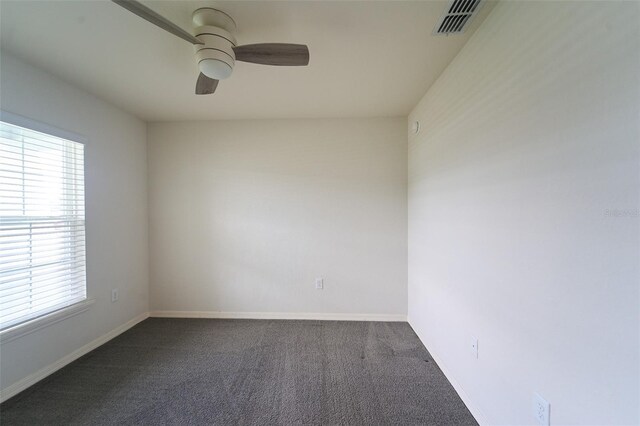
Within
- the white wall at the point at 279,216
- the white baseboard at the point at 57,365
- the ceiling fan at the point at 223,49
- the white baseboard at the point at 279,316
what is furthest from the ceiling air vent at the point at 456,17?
the white baseboard at the point at 57,365

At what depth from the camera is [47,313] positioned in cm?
182

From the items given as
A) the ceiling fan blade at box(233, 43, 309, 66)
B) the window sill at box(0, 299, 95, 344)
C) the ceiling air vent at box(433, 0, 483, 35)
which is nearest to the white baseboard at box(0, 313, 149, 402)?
the window sill at box(0, 299, 95, 344)

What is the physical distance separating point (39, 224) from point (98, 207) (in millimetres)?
453

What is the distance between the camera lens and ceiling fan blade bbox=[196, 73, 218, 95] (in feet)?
5.21

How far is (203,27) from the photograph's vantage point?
4.24 feet

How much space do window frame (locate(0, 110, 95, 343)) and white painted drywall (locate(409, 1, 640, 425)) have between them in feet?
10.3

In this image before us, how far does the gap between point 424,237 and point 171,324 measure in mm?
2954

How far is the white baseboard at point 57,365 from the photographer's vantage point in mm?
1590

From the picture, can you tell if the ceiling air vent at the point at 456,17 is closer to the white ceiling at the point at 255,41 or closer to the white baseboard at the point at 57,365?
the white ceiling at the point at 255,41

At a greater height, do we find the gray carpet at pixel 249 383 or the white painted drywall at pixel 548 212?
the white painted drywall at pixel 548 212

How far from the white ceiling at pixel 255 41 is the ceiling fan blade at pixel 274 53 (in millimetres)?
145

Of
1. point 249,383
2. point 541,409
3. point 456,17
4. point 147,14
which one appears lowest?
point 249,383

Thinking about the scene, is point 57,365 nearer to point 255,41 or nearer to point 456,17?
point 255,41

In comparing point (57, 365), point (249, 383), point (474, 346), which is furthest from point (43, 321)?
point (474, 346)
